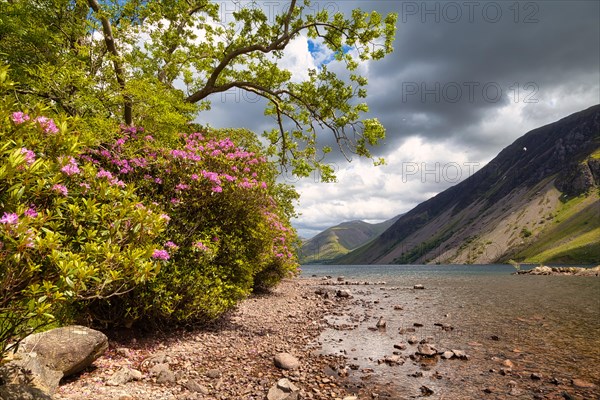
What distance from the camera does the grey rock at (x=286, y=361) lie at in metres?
11.3

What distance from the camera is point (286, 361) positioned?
11.5m

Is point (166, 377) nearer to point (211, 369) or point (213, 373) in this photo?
point (213, 373)

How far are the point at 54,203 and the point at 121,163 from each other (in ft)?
24.5

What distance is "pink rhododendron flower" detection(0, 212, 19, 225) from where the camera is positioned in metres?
4.46

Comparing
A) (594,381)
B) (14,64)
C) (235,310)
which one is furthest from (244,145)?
(594,381)

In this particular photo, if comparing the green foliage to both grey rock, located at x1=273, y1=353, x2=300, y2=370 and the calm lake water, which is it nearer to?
grey rock, located at x1=273, y1=353, x2=300, y2=370

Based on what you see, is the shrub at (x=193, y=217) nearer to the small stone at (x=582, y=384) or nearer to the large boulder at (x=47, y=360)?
the large boulder at (x=47, y=360)

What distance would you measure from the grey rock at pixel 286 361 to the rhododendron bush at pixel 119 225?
359 cm

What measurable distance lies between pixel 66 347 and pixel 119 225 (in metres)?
4.61

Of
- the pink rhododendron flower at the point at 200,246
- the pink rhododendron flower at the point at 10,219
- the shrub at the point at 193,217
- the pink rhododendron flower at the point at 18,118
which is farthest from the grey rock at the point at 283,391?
the pink rhododendron flower at the point at 18,118

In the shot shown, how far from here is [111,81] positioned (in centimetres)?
1385

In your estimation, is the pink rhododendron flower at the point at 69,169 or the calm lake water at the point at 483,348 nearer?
the pink rhododendron flower at the point at 69,169

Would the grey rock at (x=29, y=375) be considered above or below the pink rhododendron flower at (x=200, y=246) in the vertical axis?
below

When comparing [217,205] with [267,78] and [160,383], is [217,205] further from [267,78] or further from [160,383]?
[267,78]
